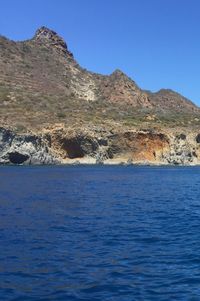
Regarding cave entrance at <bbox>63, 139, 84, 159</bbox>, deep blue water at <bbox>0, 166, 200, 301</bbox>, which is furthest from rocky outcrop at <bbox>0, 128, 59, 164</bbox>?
deep blue water at <bbox>0, 166, 200, 301</bbox>

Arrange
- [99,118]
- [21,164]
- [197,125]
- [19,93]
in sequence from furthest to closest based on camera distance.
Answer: [19,93] → [197,125] → [99,118] → [21,164]

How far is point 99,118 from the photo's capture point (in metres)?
152

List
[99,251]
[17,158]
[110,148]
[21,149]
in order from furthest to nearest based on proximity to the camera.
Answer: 1. [110,148]
2. [17,158]
3. [21,149]
4. [99,251]

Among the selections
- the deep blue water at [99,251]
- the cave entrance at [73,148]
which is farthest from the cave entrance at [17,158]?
the deep blue water at [99,251]

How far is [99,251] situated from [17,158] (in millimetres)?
102169

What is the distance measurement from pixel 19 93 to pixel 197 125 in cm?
6034

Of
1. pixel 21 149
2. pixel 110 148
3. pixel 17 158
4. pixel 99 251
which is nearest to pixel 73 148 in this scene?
pixel 110 148

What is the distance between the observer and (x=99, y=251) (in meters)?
22.4

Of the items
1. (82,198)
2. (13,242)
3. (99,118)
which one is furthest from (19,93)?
(13,242)

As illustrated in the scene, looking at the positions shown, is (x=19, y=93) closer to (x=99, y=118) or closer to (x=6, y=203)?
(x=99, y=118)

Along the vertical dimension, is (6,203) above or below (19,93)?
below

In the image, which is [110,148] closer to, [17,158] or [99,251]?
[17,158]

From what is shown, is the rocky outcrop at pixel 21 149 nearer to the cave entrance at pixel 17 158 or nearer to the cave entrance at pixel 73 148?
the cave entrance at pixel 17 158

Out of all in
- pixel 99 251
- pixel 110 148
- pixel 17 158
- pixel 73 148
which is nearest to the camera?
pixel 99 251
